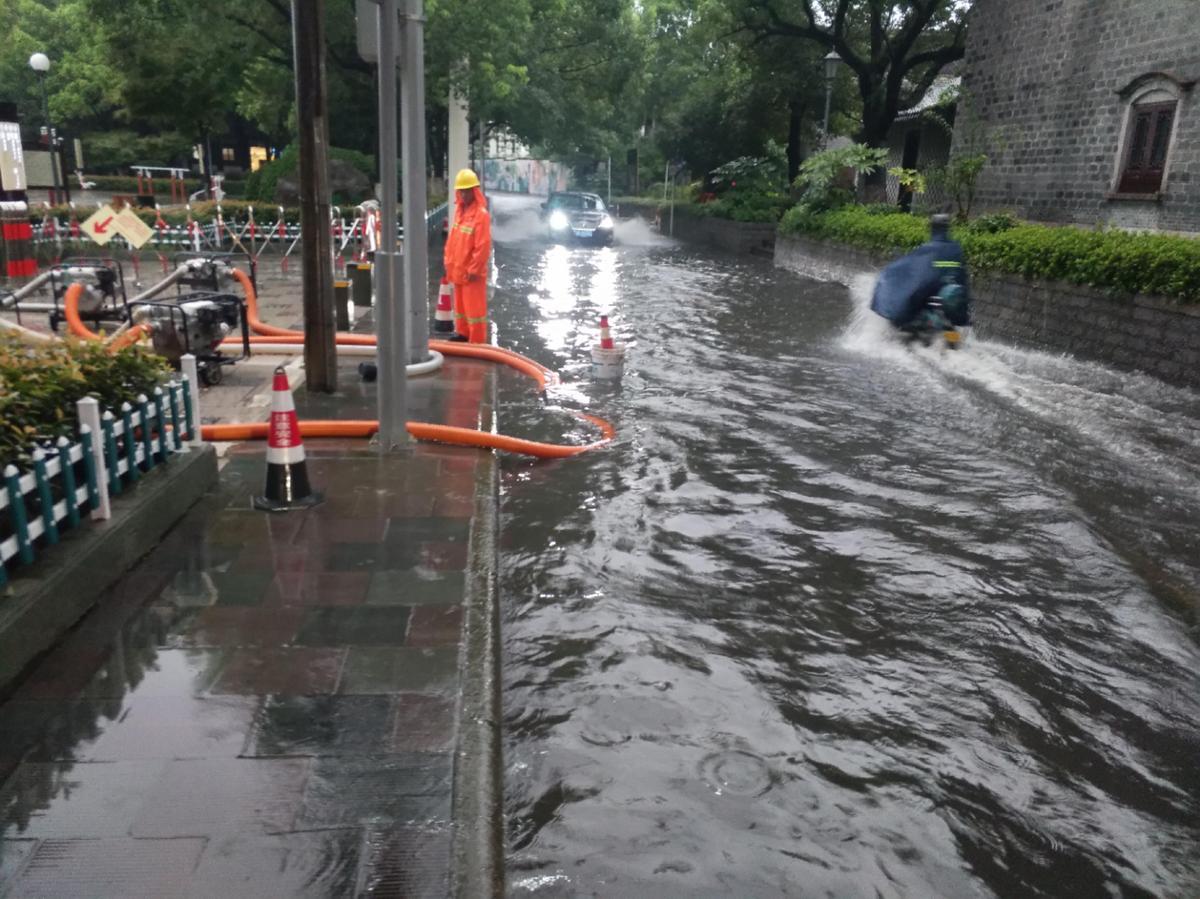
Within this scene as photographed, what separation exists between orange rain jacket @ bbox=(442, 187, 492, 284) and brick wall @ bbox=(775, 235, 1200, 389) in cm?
779

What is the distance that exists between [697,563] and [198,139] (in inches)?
1369

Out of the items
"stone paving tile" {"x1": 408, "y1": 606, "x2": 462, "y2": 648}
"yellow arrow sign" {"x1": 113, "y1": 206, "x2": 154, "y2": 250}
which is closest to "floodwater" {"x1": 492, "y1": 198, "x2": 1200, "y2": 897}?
"stone paving tile" {"x1": 408, "y1": 606, "x2": 462, "y2": 648}

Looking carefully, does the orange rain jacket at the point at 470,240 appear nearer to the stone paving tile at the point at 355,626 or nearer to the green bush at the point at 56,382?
the green bush at the point at 56,382

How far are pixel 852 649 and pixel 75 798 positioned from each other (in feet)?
11.7

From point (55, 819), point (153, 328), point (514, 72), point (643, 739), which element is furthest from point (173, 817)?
point (514, 72)

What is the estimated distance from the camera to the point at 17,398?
4547 millimetres

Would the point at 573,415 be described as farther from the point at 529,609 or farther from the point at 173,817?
the point at 173,817

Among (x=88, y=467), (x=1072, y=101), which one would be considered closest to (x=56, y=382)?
(x=88, y=467)

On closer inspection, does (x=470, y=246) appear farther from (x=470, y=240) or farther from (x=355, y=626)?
(x=355, y=626)

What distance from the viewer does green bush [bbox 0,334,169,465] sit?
14.5 ft

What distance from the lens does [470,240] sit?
1098 cm

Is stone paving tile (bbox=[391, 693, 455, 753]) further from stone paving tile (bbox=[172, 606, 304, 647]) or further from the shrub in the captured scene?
the shrub

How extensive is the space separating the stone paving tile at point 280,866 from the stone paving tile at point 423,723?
1.69 feet

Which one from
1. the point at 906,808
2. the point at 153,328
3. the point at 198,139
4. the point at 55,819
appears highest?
the point at 198,139
